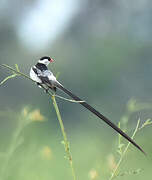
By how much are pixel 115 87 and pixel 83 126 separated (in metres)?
3.42

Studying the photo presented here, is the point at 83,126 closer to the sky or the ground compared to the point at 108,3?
closer to the ground

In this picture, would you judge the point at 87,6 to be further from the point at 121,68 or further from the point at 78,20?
the point at 121,68

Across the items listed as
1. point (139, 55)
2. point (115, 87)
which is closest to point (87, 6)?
point (139, 55)

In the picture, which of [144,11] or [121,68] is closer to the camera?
[121,68]

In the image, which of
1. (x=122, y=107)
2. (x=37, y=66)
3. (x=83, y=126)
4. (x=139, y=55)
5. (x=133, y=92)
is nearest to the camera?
(x=37, y=66)

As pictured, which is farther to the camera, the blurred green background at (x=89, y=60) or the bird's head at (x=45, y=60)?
the blurred green background at (x=89, y=60)

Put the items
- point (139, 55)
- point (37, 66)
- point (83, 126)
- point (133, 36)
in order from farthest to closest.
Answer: point (133, 36) < point (139, 55) < point (83, 126) < point (37, 66)

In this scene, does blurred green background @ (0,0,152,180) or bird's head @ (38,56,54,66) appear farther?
blurred green background @ (0,0,152,180)

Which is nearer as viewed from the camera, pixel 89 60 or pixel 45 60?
pixel 45 60

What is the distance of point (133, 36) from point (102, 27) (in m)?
1.10

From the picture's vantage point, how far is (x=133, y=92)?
12.3 meters

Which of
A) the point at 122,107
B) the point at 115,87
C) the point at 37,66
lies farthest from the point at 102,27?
the point at 37,66

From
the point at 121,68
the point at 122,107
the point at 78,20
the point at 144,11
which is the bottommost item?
the point at 122,107

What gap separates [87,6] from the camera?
1667cm
